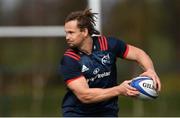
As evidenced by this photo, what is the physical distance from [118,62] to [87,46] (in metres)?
5.56

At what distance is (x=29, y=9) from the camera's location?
396 inches

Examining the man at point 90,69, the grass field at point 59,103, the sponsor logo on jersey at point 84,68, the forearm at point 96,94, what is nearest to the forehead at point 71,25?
the man at point 90,69

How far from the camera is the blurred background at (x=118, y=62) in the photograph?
10.9m

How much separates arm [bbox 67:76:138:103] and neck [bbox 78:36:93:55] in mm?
201

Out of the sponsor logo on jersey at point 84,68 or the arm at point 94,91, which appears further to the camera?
the sponsor logo on jersey at point 84,68

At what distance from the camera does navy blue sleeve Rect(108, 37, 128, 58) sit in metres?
5.33

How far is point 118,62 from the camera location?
1077 centimetres

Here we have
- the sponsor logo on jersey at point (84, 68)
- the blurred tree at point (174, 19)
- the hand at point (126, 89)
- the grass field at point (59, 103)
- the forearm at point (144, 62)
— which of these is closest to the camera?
the hand at point (126, 89)

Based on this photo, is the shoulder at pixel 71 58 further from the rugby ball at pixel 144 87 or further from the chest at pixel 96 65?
the rugby ball at pixel 144 87

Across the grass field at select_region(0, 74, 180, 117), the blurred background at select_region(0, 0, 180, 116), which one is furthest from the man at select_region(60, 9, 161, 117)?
the grass field at select_region(0, 74, 180, 117)

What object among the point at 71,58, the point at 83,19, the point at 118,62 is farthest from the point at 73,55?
the point at 118,62

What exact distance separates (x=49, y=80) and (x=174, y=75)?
70.0 inches

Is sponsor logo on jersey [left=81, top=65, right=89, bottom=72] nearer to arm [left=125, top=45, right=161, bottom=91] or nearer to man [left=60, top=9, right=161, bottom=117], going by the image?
man [left=60, top=9, right=161, bottom=117]

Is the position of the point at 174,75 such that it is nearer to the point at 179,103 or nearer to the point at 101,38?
the point at 179,103
